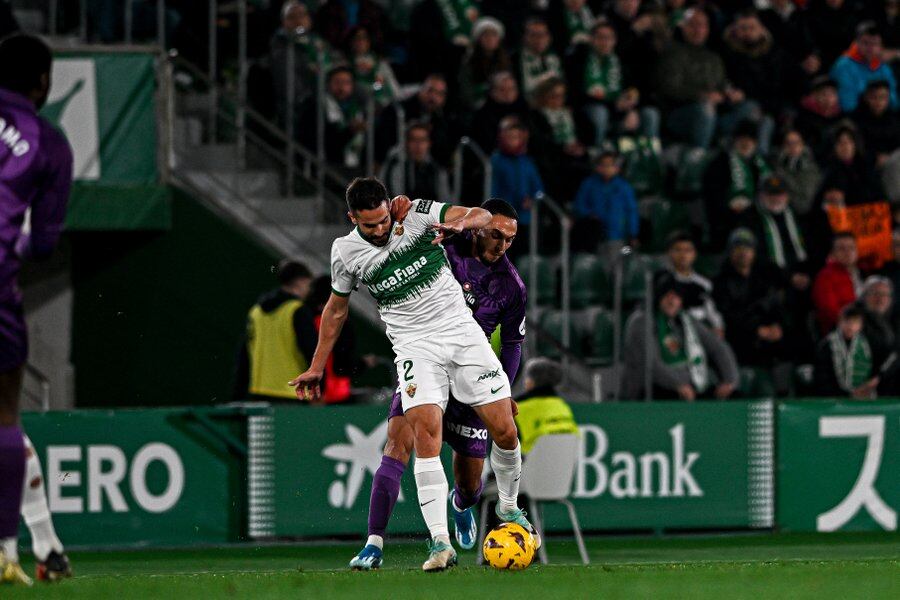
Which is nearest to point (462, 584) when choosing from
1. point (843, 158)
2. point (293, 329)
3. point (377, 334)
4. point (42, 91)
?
point (42, 91)

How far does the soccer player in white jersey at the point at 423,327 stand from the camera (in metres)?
9.38

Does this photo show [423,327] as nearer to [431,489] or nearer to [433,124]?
[431,489]

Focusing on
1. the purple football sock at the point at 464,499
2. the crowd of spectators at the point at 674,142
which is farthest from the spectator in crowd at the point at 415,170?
the purple football sock at the point at 464,499

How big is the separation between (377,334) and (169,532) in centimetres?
342

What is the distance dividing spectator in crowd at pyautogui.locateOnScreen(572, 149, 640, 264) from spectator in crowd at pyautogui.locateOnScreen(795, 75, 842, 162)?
3171 mm

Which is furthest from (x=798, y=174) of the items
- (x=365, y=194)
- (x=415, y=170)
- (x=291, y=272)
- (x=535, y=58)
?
(x=365, y=194)

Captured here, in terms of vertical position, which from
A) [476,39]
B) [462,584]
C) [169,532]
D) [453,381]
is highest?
[476,39]

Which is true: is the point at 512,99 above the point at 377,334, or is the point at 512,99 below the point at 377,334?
above

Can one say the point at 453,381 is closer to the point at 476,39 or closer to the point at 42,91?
the point at 42,91

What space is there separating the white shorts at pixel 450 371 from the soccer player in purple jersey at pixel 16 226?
9.14 ft

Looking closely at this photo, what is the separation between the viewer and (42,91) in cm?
729

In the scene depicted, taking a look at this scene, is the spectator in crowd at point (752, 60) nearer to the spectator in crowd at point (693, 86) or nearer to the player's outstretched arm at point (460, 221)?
the spectator in crowd at point (693, 86)

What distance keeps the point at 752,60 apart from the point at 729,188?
2609mm

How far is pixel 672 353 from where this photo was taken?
14969 millimetres
